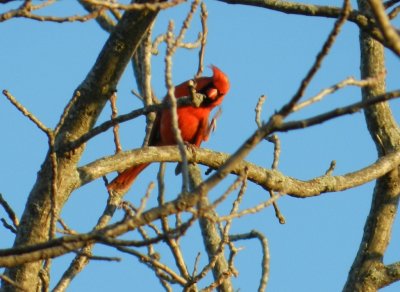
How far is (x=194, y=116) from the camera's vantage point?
5918 mm

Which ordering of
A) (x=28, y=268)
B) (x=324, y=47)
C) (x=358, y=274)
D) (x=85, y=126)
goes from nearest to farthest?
(x=324, y=47), (x=28, y=268), (x=85, y=126), (x=358, y=274)

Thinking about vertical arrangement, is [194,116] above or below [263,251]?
above

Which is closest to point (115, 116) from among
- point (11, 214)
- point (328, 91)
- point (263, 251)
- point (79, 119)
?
point (79, 119)

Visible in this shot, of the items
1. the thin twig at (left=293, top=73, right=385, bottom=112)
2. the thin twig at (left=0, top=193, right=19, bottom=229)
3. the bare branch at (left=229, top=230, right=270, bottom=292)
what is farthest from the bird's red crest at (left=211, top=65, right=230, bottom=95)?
the thin twig at (left=293, top=73, right=385, bottom=112)

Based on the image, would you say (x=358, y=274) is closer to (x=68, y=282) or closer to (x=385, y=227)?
(x=385, y=227)

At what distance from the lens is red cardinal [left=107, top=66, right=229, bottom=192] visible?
5855 mm

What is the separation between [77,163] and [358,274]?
1.64 metres

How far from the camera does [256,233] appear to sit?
3973 millimetres

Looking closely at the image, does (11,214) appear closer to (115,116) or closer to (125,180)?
(115,116)

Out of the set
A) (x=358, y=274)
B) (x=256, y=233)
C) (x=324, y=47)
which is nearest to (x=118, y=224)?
(x=324, y=47)

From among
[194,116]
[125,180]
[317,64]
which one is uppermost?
[194,116]

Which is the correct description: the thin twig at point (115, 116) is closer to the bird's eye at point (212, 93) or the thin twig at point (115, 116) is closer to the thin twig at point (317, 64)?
the thin twig at point (317, 64)

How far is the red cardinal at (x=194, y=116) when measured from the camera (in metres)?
5.86

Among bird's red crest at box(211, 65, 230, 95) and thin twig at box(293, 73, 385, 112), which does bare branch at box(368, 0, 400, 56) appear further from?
bird's red crest at box(211, 65, 230, 95)
